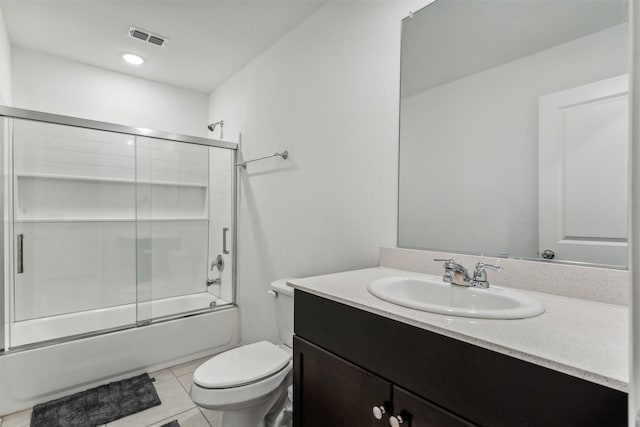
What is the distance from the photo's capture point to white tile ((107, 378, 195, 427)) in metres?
1.73

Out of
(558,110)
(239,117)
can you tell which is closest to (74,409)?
(239,117)

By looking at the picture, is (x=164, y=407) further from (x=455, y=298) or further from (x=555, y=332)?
(x=555, y=332)

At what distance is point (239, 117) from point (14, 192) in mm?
1641

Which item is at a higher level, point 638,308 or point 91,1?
point 91,1

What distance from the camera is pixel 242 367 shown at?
1.51 m

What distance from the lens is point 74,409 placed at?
6.02 feet

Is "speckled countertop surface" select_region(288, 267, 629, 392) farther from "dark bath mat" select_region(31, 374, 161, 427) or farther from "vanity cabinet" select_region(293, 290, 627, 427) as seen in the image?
"dark bath mat" select_region(31, 374, 161, 427)

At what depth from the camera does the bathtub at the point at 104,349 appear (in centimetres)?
187

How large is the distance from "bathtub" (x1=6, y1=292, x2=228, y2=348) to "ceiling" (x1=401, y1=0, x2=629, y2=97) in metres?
2.39

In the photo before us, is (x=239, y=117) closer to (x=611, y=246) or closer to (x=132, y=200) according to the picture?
(x=132, y=200)

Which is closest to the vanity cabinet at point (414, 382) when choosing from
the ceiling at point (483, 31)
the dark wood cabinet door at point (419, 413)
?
the dark wood cabinet door at point (419, 413)

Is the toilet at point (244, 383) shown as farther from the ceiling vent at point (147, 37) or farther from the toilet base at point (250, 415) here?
the ceiling vent at point (147, 37)

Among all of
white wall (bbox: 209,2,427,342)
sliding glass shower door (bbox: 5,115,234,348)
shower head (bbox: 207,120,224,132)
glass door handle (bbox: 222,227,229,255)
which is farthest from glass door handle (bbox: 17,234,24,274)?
shower head (bbox: 207,120,224,132)

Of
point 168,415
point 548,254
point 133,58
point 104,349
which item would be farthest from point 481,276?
point 133,58
